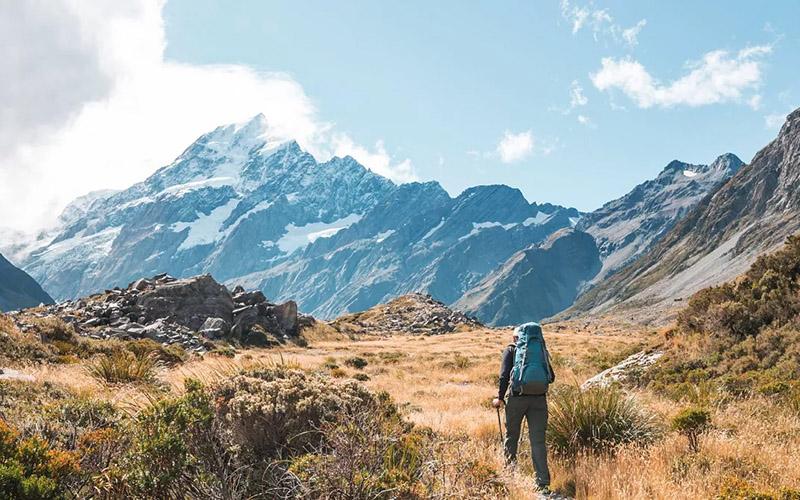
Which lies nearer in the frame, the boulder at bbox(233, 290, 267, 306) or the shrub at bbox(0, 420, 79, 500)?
the shrub at bbox(0, 420, 79, 500)

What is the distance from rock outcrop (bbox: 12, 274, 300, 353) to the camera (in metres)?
30.4

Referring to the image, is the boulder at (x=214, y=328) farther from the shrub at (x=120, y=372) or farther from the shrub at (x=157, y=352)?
the shrub at (x=120, y=372)

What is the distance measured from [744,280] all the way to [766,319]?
280 cm

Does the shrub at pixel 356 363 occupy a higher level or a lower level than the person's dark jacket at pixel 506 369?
lower

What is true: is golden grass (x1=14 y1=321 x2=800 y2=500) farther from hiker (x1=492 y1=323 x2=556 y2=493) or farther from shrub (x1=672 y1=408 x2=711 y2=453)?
hiker (x1=492 y1=323 x2=556 y2=493)

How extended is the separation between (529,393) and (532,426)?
489 millimetres

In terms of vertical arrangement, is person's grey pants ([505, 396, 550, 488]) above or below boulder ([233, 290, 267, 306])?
below

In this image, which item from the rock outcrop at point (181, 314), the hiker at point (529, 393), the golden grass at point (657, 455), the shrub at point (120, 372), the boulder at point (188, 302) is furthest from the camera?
the boulder at point (188, 302)

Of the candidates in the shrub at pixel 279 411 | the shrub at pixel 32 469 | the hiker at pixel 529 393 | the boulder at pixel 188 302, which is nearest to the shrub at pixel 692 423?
the hiker at pixel 529 393

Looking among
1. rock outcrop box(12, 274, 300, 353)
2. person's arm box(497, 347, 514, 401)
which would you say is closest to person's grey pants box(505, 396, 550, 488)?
person's arm box(497, 347, 514, 401)

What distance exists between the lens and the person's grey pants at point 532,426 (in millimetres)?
7410

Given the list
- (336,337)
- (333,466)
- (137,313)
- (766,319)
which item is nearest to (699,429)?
(333,466)

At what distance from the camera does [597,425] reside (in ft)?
27.9

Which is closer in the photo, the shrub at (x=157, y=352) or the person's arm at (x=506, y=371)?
the person's arm at (x=506, y=371)
